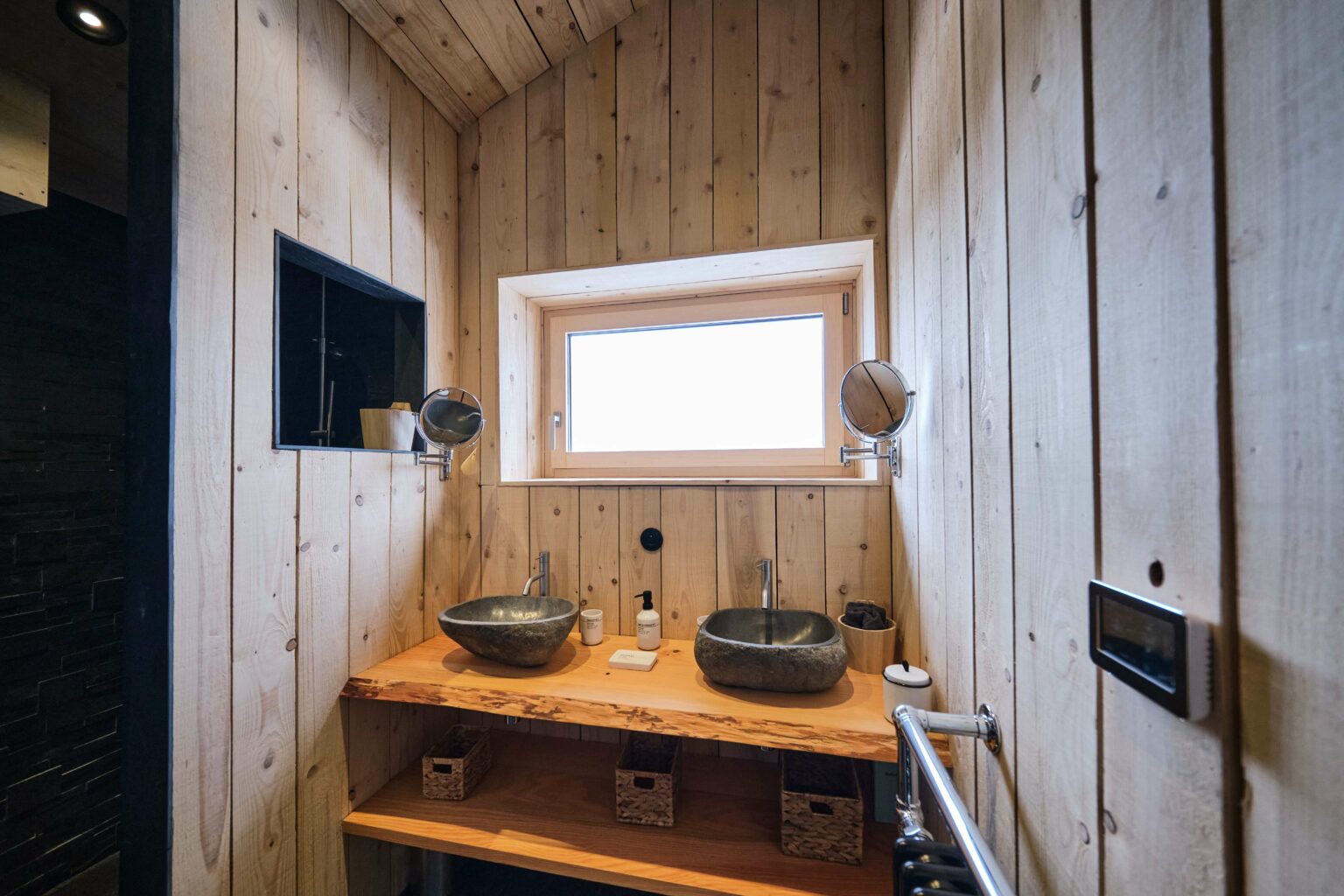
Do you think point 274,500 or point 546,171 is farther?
point 546,171

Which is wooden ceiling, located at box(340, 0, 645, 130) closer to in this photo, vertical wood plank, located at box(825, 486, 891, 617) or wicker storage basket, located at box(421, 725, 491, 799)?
vertical wood plank, located at box(825, 486, 891, 617)

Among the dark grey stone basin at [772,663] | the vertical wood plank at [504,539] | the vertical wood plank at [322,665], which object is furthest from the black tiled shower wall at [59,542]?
the dark grey stone basin at [772,663]

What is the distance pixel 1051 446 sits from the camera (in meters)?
0.53

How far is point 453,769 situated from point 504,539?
25.8 inches

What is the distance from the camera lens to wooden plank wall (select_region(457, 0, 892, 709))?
4.47 feet

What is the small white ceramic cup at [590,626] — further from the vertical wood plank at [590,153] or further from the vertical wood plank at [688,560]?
the vertical wood plank at [590,153]

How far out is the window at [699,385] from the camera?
1.65 metres

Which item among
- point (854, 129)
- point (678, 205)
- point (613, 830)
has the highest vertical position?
point (854, 129)

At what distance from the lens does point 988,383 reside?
0.69 meters

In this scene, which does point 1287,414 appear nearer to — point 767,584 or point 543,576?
point 767,584

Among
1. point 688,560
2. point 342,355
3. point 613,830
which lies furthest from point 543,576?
point 342,355

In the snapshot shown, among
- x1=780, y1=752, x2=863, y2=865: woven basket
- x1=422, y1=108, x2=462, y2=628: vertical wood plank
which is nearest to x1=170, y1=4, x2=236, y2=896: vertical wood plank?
x1=422, y1=108, x2=462, y2=628: vertical wood plank

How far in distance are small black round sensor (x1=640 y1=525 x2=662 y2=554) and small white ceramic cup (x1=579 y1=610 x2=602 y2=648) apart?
256 mm

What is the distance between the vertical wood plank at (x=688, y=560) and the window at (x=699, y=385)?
263 mm
